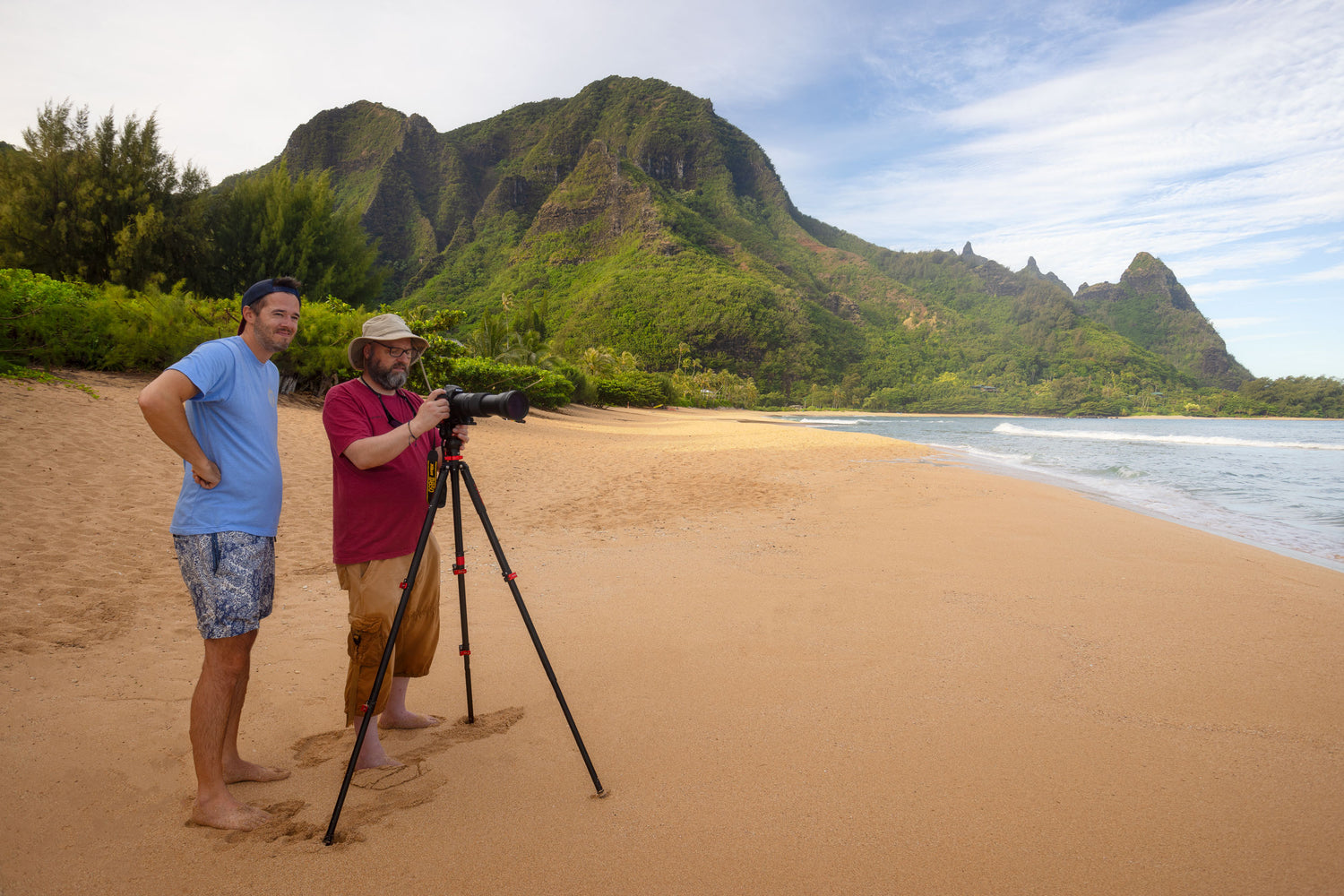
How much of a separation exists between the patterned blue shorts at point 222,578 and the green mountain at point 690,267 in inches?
2903

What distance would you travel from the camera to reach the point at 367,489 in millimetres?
2459

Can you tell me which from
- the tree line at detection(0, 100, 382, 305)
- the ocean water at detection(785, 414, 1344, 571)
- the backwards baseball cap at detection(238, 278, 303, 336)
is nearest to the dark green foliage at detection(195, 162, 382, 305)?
the tree line at detection(0, 100, 382, 305)

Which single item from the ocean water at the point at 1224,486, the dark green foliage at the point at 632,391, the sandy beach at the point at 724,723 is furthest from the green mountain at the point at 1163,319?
the sandy beach at the point at 724,723

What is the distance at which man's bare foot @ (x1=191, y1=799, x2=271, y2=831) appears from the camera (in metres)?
2.20

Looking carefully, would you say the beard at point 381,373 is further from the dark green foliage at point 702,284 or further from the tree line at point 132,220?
the dark green foliage at point 702,284

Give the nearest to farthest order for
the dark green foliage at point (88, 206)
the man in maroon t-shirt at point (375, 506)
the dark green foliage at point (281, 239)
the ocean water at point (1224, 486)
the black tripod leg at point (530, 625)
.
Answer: the black tripod leg at point (530, 625)
the man in maroon t-shirt at point (375, 506)
the ocean water at point (1224, 486)
the dark green foliage at point (88, 206)
the dark green foliage at point (281, 239)

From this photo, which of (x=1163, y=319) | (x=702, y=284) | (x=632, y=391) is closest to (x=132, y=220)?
(x=632, y=391)

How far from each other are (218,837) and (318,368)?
1510 centimetres

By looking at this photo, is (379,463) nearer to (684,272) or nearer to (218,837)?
(218,837)

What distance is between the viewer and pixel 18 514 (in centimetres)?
557

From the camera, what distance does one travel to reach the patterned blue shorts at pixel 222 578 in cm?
214

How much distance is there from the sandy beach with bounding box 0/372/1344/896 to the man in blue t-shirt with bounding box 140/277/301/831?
33 cm

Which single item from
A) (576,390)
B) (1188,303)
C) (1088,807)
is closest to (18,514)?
(1088,807)

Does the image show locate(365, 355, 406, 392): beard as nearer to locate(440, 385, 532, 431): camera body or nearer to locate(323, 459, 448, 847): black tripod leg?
locate(440, 385, 532, 431): camera body
